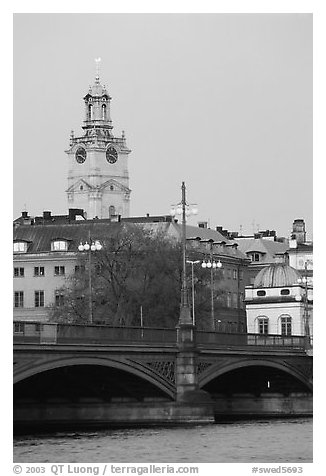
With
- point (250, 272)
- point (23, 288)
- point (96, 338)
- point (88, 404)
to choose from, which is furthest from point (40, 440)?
point (250, 272)

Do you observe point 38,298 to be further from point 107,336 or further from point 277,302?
point 107,336

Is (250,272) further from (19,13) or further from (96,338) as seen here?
(19,13)

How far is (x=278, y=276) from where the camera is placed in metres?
95.4

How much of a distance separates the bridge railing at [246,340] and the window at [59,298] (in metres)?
18.4

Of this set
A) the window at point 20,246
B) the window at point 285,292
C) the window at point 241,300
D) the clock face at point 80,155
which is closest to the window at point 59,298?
the window at point 20,246

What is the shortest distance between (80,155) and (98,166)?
169 centimetres

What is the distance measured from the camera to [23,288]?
97.5 metres

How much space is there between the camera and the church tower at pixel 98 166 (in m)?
138

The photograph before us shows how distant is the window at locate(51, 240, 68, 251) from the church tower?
38.9 meters

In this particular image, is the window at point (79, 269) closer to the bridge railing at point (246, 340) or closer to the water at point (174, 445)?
the bridge railing at point (246, 340)

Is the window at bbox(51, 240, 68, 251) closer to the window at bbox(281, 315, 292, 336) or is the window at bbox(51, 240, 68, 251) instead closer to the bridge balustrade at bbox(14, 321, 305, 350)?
the window at bbox(281, 315, 292, 336)

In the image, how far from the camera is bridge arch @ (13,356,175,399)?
1800 inches

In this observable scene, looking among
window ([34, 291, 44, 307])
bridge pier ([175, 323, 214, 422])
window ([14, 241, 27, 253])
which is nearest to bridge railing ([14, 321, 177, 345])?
bridge pier ([175, 323, 214, 422])
